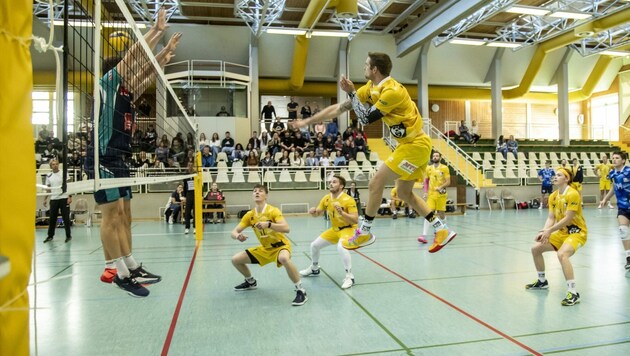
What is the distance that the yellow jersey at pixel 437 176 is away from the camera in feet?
33.1

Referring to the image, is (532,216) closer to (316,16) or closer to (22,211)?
(316,16)

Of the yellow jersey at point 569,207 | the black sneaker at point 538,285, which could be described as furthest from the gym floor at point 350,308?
the yellow jersey at point 569,207

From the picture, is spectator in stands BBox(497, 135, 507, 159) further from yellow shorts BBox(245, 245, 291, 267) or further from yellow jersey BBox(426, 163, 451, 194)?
yellow shorts BBox(245, 245, 291, 267)

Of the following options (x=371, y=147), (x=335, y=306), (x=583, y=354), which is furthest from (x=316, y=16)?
(x=583, y=354)

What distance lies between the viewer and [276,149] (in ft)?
58.2

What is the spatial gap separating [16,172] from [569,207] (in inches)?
214

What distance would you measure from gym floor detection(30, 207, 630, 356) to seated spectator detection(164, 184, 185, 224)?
552 centimetres

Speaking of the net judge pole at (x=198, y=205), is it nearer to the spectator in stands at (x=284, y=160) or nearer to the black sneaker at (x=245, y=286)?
the black sneaker at (x=245, y=286)

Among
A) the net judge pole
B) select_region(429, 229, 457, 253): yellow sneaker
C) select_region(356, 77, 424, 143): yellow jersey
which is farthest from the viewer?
the net judge pole

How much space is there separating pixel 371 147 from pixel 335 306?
18293 millimetres

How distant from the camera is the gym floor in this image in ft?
11.9

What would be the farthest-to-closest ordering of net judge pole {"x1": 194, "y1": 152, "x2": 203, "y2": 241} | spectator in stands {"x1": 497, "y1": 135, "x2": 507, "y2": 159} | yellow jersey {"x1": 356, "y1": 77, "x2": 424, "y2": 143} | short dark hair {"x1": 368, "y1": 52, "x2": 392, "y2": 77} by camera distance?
spectator in stands {"x1": 497, "y1": 135, "x2": 507, "y2": 159}
net judge pole {"x1": 194, "y1": 152, "x2": 203, "y2": 241}
short dark hair {"x1": 368, "y1": 52, "x2": 392, "y2": 77}
yellow jersey {"x1": 356, "y1": 77, "x2": 424, "y2": 143}

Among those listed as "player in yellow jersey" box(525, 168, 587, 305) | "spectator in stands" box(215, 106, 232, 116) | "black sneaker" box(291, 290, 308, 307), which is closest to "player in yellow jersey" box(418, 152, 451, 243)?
"player in yellow jersey" box(525, 168, 587, 305)

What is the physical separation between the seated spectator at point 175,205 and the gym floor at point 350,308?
5515 mm
